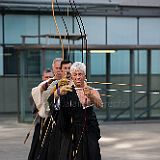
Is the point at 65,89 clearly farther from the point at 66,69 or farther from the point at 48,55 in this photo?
the point at 48,55

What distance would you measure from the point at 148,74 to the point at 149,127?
7.19 ft

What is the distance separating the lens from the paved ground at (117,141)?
8.59m

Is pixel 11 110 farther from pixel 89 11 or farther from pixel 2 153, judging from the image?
pixel 2 153

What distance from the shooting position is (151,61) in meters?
14.5

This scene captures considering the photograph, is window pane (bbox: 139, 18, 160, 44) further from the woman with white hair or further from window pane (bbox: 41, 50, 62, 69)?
the woman with white hair

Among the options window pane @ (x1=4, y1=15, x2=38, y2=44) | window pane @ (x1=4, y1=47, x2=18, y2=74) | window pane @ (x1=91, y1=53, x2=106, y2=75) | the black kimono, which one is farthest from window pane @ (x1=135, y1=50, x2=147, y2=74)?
the black kimono

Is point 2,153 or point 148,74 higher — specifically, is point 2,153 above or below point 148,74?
below

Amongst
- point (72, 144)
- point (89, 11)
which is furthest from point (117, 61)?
point (72, 144)

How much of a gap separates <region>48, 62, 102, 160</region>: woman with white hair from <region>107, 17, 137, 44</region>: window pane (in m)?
13.7

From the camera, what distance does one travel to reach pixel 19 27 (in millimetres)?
17422

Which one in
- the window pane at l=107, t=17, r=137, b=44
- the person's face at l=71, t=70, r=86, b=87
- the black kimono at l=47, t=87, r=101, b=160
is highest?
the window pane at l=107, t=17, r=137, b=44

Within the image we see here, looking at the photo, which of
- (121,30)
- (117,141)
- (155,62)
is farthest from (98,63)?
(117,141)

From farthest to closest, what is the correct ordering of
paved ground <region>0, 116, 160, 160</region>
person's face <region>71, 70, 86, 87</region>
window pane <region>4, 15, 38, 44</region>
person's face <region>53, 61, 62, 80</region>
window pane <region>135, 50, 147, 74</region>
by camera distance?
1. window pane <region>4, 15, 38, 44</region>
2. window pane <region>135, 50, 147, 74</region>
3. paved ground <region>0, 116, 160, 160</region>
4. person's face <region>53, 61, 62, 80</region>
5. person's face <region>71, 70, 86, 87</region>

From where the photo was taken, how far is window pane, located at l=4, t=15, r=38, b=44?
17328 mm
